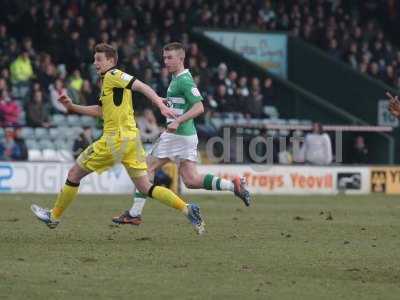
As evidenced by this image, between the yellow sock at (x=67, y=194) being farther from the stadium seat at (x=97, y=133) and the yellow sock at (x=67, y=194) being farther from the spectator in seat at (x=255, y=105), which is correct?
the spectator in seat at (x=255, y=105)

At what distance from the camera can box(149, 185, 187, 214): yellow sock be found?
501 inches

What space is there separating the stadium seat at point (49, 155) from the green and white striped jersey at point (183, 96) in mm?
12121

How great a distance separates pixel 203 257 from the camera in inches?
440

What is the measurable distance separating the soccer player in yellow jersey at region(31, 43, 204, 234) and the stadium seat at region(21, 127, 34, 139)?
1378cm


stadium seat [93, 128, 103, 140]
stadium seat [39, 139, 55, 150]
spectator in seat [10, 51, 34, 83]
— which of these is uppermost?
spectator in seat [10, 51, 34, 83]

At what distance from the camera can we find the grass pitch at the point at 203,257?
351 inches

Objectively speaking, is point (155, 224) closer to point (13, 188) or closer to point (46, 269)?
point (46, 269)

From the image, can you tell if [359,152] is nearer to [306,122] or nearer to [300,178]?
[306,122]

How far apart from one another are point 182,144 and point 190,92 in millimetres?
820

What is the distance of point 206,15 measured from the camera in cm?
3403

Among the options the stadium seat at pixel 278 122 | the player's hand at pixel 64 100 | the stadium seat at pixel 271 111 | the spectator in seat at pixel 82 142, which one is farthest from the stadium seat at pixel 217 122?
the player's hand at pixel 64 100

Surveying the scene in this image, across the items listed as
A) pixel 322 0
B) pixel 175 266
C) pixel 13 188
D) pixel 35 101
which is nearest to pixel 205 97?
pixel 35 101

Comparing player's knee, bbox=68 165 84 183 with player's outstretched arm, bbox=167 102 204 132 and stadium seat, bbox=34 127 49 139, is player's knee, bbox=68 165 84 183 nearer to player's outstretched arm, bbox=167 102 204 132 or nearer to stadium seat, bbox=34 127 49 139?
player's outstretched arm, bbox=167 102 204 132

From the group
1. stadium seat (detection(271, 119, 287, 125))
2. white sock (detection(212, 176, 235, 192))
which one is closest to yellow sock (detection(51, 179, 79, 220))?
white sock (detection(212, 176, 235, 192))
